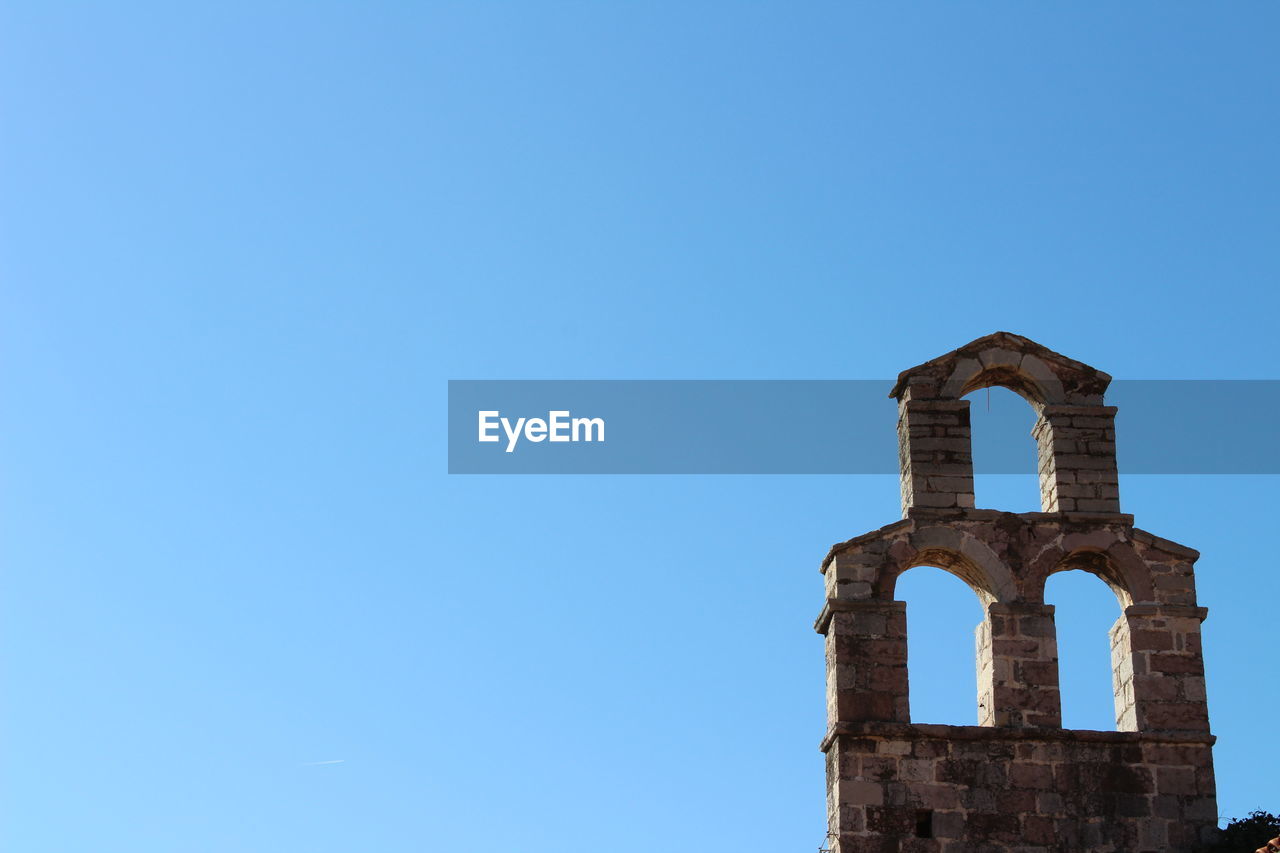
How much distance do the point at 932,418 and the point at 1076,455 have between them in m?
1.35

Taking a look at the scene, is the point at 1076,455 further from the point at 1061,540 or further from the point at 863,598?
the point at 863,598

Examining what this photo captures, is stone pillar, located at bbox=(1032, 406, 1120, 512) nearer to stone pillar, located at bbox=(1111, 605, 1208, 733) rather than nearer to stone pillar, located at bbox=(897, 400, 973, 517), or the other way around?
stone pillar, located at bbox=(897, 400, 973, 517)

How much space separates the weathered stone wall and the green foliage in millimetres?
199

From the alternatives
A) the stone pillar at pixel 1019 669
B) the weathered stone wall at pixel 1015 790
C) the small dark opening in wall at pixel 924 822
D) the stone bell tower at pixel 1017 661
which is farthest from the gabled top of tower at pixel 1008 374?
the small dark opening in wall at pixel 924 822

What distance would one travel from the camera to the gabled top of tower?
1964 centimetres

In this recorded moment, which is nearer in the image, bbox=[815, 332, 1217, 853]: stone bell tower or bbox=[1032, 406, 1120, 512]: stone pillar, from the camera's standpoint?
bbox=[815, 332, 1217, 853]: stone bell tower

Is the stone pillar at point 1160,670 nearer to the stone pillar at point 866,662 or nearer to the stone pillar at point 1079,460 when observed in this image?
the stone pillar at point 1079,460

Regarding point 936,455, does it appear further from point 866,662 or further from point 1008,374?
point 866,662

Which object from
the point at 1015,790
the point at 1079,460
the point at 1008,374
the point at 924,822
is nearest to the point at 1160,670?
the point at 1015,790

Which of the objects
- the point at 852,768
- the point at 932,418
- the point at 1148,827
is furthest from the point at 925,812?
the point at 932,418

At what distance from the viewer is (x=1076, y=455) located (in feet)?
63.7

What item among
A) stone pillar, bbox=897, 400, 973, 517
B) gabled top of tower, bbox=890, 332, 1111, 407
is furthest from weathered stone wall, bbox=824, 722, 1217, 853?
gabled top of tower, bbox=890, 332, 1111, 407

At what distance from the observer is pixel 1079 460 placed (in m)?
19.4

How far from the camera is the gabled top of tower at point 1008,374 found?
19641 mm
